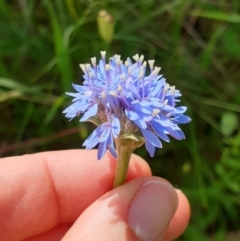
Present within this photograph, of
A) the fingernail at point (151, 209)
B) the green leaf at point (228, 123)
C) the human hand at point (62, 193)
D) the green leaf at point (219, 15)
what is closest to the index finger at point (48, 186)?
the human hand at point (62, 193)

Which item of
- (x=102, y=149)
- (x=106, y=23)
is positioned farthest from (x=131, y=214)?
(x=106, y=23)

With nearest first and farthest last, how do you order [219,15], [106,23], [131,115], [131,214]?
[131,115], [131,214], [106,23], [219,15]

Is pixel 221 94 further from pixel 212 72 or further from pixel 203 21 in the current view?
pixel 203 21

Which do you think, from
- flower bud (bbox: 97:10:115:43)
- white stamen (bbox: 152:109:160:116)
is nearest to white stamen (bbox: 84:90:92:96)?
white stamen (bbox: 152:109:160:116)

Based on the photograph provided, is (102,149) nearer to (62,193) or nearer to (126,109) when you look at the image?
(126,109)

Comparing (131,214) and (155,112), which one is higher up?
(155,112)

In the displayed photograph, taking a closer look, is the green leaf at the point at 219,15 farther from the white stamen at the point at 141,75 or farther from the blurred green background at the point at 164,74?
the white stamen at the point at 141,75

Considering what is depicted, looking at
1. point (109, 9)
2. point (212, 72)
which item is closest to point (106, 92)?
point (109, 9)
